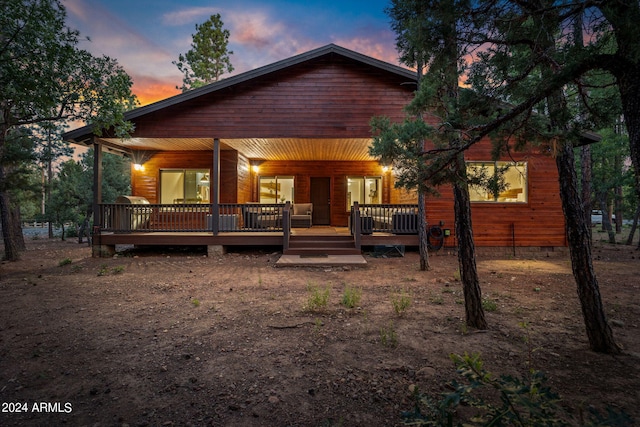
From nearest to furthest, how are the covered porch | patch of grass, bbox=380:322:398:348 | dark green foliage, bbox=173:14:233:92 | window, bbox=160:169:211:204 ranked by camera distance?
patch of grass, bbox=380:322:398:348, the covered porch, window, bbox=160:169:211:204, dark green foliage, bbox=173:14:233:92

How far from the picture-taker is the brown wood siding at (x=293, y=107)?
29.9 feet

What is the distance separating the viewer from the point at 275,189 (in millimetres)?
13328

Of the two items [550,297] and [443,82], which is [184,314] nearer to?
[443,82]

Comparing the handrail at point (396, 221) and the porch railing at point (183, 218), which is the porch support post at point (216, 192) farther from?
the handrail at point (396, 221)

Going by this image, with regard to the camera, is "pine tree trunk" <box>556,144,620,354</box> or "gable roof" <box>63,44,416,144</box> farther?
"gable roof" <box>63,44,416,144</box>

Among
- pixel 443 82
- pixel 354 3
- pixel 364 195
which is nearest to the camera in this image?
pixel 443 82

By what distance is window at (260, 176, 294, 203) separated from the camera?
13.3 m

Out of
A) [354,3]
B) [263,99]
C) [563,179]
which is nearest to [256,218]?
[263,99]

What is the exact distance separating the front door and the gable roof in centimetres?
542

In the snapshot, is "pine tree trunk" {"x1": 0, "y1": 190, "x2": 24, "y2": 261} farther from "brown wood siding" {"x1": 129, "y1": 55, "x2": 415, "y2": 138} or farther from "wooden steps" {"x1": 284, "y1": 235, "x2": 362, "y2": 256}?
"wooden steps" {"x1": 284, "y1": 235, "x2": 362, "y2": 256}

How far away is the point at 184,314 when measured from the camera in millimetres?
4203

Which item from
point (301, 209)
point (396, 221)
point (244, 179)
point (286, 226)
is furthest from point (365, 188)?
point (286, 226)

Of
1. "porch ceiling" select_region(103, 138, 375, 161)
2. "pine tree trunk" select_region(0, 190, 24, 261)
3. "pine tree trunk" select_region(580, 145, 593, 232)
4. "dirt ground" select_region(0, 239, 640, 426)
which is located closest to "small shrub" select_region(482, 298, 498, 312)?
"dirt ground" select_region(0, 239, 640, 426)

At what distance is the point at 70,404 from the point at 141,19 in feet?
60.2
